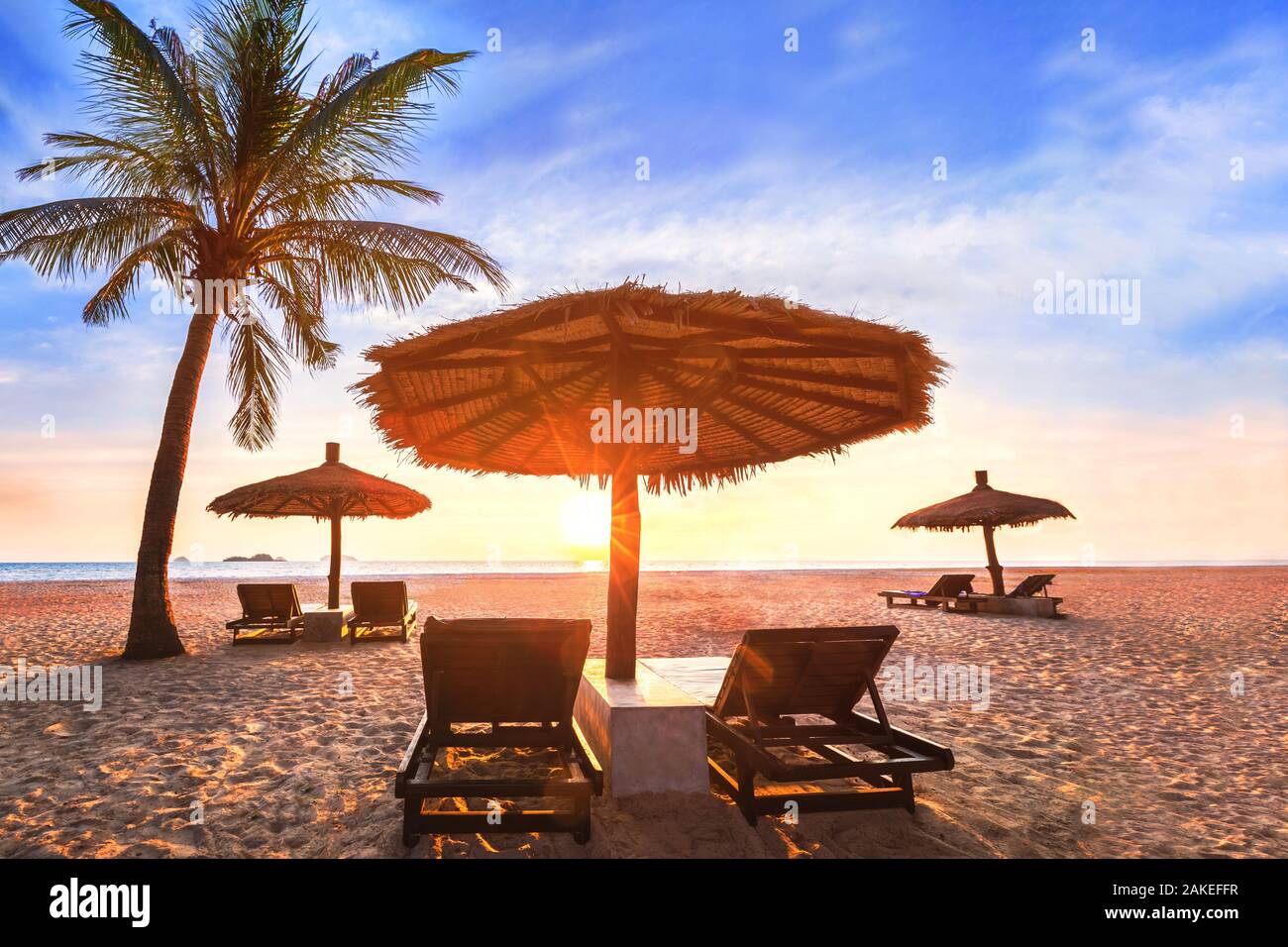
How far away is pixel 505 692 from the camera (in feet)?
11.5

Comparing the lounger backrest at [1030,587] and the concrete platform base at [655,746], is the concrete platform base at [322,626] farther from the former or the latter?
the lounger backrest at [1030,587]

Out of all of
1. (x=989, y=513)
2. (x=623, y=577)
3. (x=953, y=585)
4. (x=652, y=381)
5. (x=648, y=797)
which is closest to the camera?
(x=648, y=797)

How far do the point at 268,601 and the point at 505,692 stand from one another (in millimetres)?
8539

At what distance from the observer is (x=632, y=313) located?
3.17m

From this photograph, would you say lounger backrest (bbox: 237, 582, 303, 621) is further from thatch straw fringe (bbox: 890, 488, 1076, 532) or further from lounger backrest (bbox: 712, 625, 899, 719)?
thatch straw fringe (bbox: 890, 488, 1076, 532)

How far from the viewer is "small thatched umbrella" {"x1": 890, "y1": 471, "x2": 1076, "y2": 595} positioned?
1467 cm

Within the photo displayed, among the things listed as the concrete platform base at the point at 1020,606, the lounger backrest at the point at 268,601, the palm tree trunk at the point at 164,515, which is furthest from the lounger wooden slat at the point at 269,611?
the concrete platform base at the point at 1020,606

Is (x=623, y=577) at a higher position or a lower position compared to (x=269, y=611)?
higher

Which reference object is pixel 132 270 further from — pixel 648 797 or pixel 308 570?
pixel 308 570

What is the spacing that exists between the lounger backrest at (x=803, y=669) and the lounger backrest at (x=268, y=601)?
8970mm

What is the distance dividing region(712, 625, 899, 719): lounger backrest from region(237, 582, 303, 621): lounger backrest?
8970 mm

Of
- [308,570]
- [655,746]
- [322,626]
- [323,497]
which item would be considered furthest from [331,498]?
[308,570]
